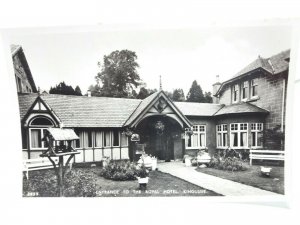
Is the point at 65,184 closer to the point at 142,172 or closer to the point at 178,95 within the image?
the point at 142,172

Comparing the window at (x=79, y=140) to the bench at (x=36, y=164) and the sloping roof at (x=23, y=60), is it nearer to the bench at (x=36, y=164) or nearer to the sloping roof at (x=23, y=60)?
the bench at (x=36, y=164)

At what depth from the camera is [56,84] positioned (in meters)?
4.16

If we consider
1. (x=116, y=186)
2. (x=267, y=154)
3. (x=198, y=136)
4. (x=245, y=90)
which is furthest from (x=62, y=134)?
(x=267, y=154)

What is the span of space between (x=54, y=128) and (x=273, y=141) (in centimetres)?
334

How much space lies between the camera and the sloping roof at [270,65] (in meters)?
3.77

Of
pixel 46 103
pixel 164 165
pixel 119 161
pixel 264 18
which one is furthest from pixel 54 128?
pixel 264 18

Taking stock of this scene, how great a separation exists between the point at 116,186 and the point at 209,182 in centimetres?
144

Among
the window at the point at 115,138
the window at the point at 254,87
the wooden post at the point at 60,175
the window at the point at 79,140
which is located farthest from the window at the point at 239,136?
the wooden post at the point at 60,175

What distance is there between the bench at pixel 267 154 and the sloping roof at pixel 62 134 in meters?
2.77

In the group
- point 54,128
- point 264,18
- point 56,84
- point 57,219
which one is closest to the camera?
point 264,18

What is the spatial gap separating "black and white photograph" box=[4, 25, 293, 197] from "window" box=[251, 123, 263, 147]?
15mm

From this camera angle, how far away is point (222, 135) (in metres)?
4.53

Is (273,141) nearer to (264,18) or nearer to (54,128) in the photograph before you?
(264,18)

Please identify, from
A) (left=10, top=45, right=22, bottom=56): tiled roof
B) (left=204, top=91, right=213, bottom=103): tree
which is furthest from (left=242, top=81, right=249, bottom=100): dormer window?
(left=10, top=45, right=22, bottom=56): tiled roof
